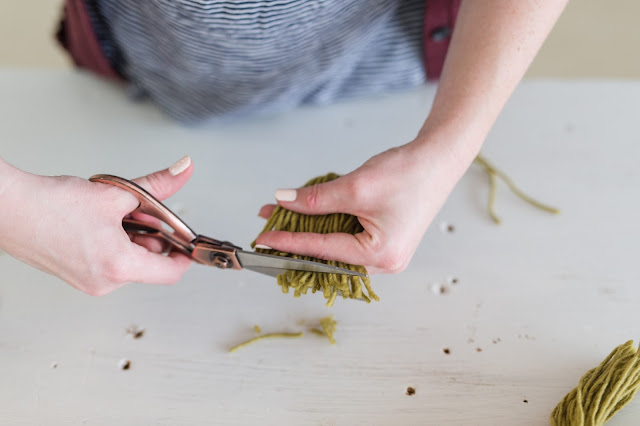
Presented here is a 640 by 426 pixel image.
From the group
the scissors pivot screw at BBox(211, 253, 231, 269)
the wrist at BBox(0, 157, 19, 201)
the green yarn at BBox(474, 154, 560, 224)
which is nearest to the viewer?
the wrist at BBox(0, 157, 19, 201)

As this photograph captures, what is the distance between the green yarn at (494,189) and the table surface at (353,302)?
13 millimetres

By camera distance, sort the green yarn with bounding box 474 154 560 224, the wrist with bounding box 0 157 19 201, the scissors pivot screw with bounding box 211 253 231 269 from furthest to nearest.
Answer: the green yarn with bounding box 474 154 560 224
the scissors pivot screw with bounding box 211 253 231 269
the wrist with bounding box 0 157 19 201

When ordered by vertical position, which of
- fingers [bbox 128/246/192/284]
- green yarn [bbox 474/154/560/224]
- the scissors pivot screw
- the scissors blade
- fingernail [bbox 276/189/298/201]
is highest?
green yarn [bbox 474/154/560/224]

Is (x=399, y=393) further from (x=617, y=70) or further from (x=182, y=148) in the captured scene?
(x=617, y=70)

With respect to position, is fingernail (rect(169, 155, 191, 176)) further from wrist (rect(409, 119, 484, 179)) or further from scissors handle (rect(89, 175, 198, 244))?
wrist (rect(409, 119, 484, 179))

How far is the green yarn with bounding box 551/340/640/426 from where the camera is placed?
619 millimetres

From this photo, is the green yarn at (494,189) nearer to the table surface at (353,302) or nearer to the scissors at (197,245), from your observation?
the table surface at (353,302)

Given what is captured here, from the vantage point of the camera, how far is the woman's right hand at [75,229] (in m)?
0.60

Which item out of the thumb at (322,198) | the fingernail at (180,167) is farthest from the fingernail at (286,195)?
the fingernail at (180,167)

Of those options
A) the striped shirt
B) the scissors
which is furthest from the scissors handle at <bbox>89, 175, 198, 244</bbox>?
the striped shirt

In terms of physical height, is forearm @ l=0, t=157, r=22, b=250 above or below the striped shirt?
below

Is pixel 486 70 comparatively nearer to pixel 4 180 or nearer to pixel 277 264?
pixel 277 264

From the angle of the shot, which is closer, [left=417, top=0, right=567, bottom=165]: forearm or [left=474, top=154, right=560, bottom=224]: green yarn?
[left=417, top=0, right=567, bottom=165]: forearm

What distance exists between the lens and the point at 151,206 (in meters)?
0.66
